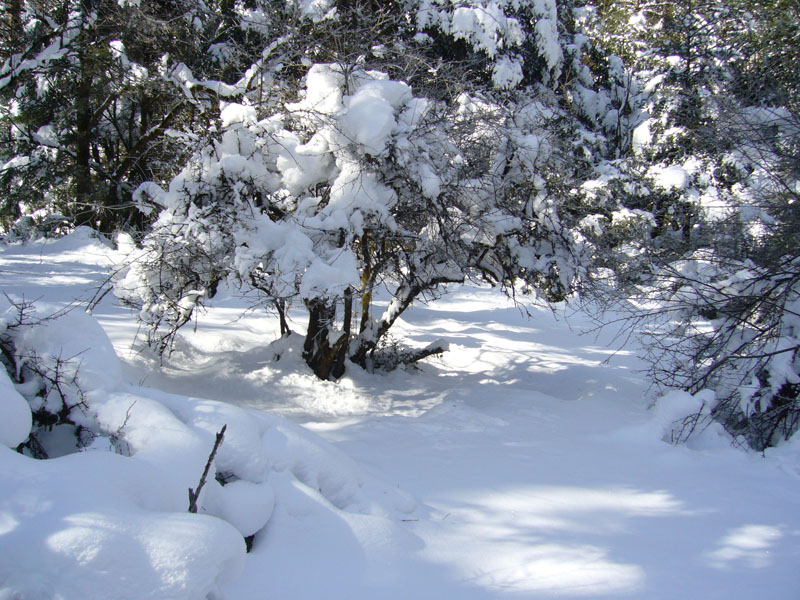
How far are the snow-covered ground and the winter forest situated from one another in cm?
2

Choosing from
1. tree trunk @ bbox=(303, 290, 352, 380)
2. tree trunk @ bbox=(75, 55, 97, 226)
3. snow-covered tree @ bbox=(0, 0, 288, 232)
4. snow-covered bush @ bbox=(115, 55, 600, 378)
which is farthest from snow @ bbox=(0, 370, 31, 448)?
tree trunk @ bbox=(75, 55, 97, 226)

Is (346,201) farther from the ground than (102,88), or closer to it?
closer to it

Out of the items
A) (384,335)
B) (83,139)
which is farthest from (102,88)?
(384,335)

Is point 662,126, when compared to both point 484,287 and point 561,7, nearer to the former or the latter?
point 561,7

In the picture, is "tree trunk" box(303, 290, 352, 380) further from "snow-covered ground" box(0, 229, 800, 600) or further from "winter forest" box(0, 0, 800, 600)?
"snow-covered ground" box(0, 229, 800, 600)

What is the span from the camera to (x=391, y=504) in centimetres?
326

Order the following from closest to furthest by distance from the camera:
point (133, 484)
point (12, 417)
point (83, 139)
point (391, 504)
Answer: point (133, 484), point (12, 417), point (391, 504), point (83, 139)

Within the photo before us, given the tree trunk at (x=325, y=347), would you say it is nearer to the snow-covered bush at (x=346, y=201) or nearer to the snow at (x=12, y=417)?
the snow-covered bush at (x=346, y=201)

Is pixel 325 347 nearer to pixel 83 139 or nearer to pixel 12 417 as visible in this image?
pixel 12 417

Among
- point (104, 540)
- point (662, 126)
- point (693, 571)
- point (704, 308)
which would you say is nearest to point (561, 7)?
point (662, 126)

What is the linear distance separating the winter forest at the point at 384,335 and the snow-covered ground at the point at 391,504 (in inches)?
0.6

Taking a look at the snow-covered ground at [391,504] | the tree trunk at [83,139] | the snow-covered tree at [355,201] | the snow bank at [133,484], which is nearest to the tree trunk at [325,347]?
the snow-covered tree at [355,201]

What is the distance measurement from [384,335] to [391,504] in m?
4.43

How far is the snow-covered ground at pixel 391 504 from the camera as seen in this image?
196 cm
